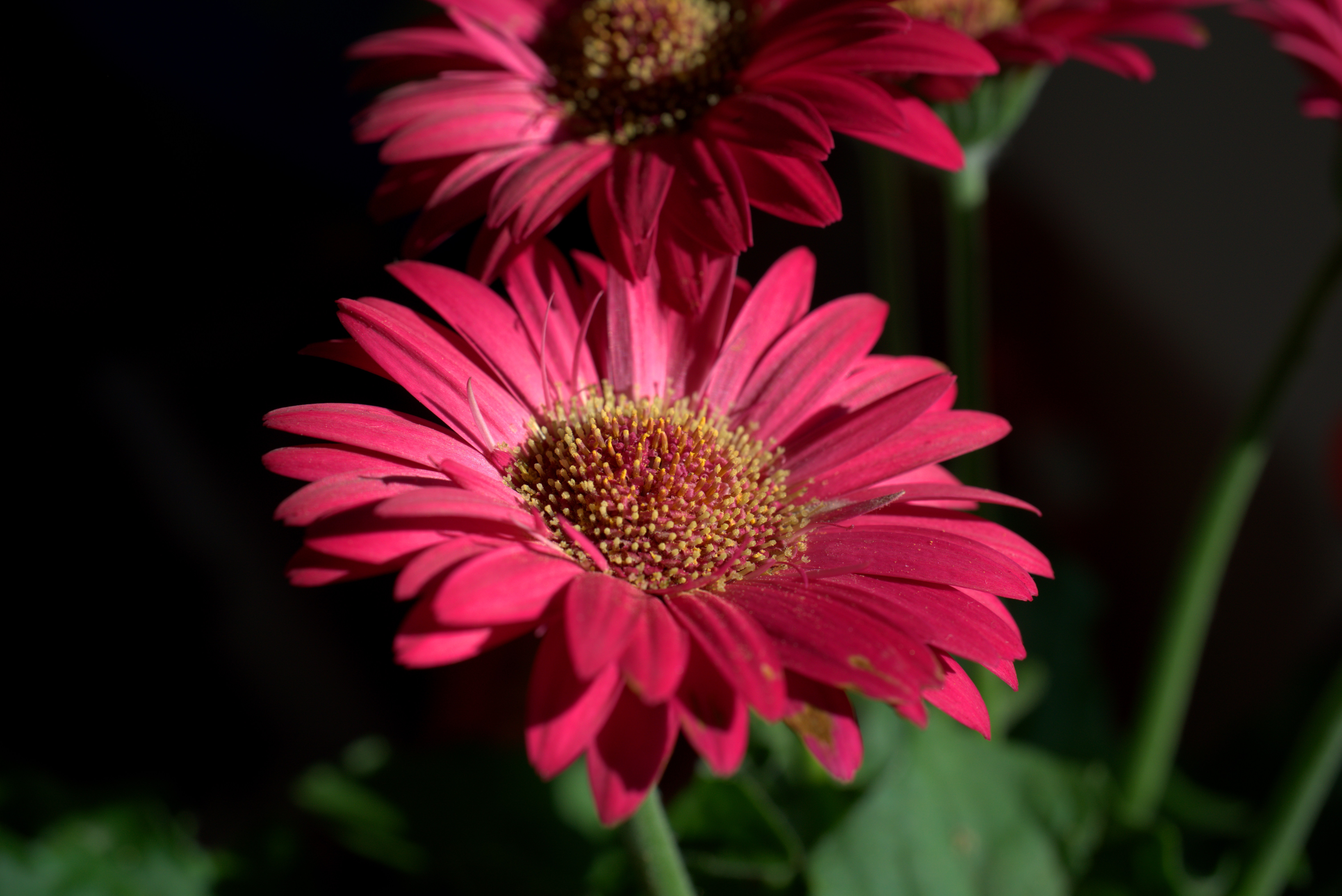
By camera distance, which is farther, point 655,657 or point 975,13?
point 975,13

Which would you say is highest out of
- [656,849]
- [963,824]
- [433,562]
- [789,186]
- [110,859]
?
[789,186]

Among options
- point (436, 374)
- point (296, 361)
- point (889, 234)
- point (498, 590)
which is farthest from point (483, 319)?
point (296, 361)

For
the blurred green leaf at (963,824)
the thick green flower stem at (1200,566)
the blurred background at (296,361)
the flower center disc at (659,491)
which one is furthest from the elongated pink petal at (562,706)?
the blurred background at (296,361)

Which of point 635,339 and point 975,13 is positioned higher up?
point 975,13

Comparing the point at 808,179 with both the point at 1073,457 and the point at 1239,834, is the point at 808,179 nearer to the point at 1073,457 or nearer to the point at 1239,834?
the point at 1239,834

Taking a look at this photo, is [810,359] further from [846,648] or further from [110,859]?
[110,859]

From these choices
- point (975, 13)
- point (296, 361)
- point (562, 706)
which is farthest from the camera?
point (296, 361)

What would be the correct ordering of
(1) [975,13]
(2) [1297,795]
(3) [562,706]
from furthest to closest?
(1) [975,13] → (2) [1297,795] → (3) [562,706]
